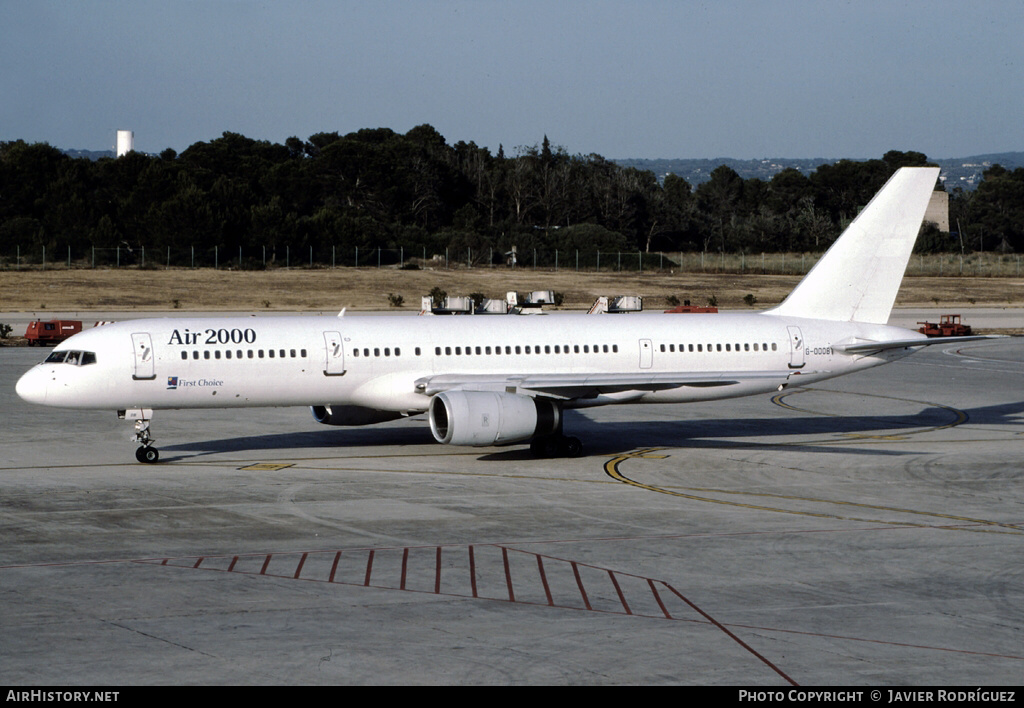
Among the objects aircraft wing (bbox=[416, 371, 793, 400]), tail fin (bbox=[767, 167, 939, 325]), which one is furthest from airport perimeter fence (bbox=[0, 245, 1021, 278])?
aircraft wing (bbox=[416, 371, 793, 400])

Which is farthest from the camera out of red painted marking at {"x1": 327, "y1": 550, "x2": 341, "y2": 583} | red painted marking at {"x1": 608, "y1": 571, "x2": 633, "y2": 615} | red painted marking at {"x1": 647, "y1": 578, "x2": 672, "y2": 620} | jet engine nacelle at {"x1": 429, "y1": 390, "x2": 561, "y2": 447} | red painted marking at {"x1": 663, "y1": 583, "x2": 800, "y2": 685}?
jet engine nacelle at {"x1": 429, "y1": 390, "x2": 561, "y2": 447}

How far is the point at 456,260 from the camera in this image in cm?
13512

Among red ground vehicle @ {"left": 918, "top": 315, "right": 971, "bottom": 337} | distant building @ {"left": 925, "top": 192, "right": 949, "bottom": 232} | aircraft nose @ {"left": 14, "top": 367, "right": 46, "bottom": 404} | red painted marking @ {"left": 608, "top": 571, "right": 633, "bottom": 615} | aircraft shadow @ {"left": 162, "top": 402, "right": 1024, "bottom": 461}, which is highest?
distant building @ {"left": 925, "top": 192, "right": 949, "bottom": 232}

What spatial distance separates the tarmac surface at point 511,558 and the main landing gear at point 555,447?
1.93 ft

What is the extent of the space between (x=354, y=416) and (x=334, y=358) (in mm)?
3166

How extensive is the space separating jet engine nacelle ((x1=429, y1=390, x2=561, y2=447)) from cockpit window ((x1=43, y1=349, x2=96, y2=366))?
32.5 feet

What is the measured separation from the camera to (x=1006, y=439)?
37938mm

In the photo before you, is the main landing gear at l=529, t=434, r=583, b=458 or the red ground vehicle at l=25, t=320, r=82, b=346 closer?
the main landing gear at l=529, t=434, r=583, b=458

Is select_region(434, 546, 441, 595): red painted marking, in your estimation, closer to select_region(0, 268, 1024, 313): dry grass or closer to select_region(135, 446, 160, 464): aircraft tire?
select_region(135, 446, 160, 464): aircraft tire

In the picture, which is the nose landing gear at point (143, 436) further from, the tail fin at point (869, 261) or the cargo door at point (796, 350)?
the tail fin at point (869, 261)

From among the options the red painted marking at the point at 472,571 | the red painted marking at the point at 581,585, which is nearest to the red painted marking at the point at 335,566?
the red painted marking at the point at 472,571

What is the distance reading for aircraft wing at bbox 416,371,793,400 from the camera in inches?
1292

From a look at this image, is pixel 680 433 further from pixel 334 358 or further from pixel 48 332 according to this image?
pixel 48 332
